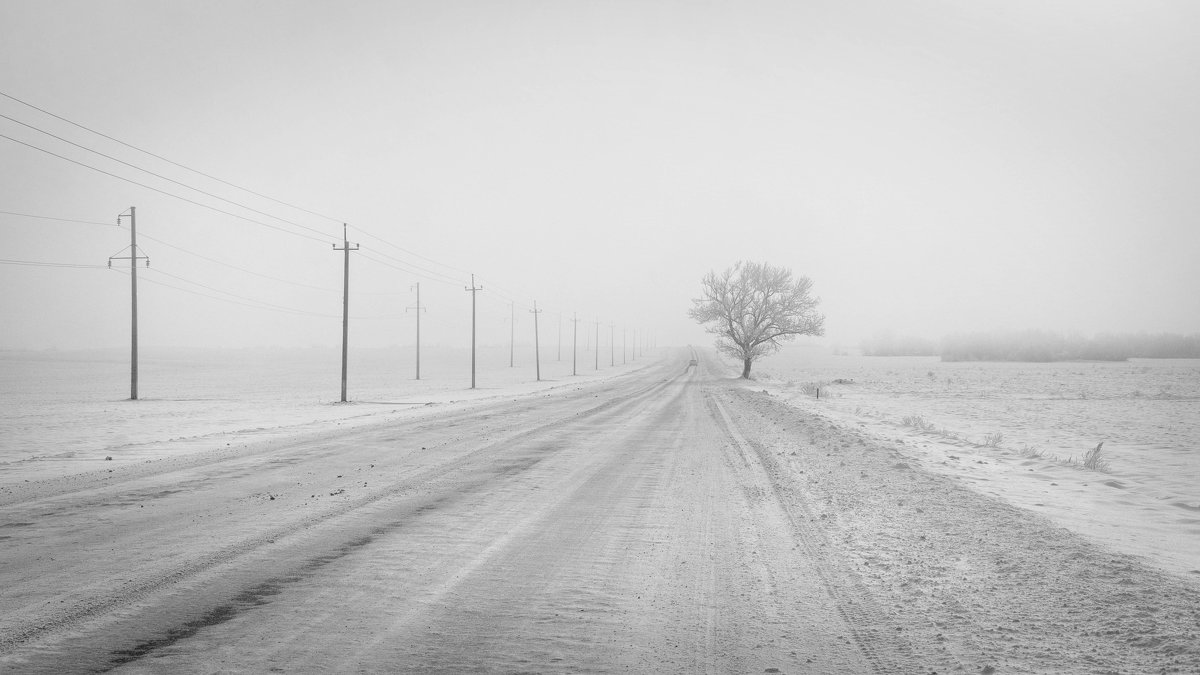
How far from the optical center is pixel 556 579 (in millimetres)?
5219

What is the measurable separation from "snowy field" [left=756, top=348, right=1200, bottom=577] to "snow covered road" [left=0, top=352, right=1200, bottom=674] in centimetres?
100

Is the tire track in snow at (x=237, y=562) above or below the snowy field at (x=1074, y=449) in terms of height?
above

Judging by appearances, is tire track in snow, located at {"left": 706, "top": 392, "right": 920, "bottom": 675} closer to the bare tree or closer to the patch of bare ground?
the patch of bare ground

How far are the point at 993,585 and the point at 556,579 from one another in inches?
144

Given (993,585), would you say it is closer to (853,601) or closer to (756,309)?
(853,601)

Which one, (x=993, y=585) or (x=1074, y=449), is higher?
(x=993, y=585)

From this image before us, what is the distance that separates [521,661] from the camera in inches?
145

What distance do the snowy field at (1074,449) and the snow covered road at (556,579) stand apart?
1.00m

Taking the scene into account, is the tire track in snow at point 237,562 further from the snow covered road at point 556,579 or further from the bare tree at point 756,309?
the bare tree at point 756,309

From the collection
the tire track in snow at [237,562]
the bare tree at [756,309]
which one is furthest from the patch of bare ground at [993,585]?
the bare tree at [756,309]

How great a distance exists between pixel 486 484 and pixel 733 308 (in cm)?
4766

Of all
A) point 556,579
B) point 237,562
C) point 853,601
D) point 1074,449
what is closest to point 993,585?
point 853,601

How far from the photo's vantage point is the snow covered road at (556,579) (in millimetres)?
3828

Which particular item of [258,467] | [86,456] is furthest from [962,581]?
[86,456]
